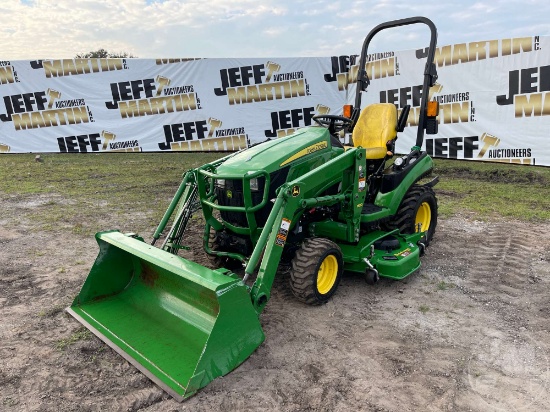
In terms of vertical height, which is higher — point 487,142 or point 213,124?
point 213,124

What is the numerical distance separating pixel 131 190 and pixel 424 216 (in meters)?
5.75

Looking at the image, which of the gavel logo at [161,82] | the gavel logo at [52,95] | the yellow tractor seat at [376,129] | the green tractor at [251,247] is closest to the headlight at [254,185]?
the green tractor at [251,247]

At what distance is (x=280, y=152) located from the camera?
412cm

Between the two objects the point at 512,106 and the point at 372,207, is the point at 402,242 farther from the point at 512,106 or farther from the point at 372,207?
the point at 512,106

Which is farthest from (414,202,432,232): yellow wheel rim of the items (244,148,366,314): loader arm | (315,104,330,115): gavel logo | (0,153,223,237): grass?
(315,104,330,115): gavel logo

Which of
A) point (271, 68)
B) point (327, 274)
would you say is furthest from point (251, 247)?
point (271, 68)

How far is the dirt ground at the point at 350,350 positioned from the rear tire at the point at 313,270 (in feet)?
0.44

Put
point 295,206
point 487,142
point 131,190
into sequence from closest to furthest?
point 295,206, point 131,190, point 487,142

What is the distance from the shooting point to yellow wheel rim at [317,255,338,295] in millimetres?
3998

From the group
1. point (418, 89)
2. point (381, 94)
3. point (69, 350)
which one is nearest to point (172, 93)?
point (381, 94)

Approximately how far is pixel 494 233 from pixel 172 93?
11.1 m

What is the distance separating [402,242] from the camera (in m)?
4.78

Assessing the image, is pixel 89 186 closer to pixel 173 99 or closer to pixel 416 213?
pixel 173 99

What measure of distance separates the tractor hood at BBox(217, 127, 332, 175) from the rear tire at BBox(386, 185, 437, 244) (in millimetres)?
1157
